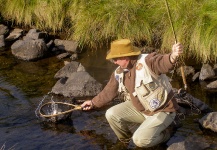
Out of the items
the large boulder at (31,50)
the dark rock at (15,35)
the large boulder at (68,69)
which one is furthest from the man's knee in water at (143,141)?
the dark rock at (15,35)

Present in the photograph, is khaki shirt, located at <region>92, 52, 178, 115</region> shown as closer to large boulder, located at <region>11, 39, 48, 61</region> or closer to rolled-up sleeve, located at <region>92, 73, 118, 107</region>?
rolled-up sleeve, located at <region>92, 73, 118, 107</region>

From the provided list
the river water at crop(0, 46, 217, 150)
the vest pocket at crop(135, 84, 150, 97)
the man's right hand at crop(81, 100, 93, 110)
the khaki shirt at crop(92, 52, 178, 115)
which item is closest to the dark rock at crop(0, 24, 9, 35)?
the river water at crop(0, 46, 217, 150)

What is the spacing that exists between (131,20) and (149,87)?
4.25 metres

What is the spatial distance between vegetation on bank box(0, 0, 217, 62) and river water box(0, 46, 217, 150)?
78 cm

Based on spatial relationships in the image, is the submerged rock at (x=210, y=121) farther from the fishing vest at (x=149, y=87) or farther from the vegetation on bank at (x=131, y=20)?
the vegetation on bank at (x=131, y=20)

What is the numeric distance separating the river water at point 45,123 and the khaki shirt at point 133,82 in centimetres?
75

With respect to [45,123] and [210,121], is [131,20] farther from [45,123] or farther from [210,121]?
[210,121]

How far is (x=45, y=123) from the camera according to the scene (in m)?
7.52

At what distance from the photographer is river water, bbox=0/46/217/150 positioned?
22.1 ft

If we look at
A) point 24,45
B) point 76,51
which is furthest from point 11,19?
point 76,51

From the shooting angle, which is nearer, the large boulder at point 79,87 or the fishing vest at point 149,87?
the fishing vest at point 149,87

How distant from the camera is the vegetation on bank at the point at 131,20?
875 cm

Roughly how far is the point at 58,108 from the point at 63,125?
0.43 m

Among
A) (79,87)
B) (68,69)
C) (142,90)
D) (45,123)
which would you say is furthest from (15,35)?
(142,90)
